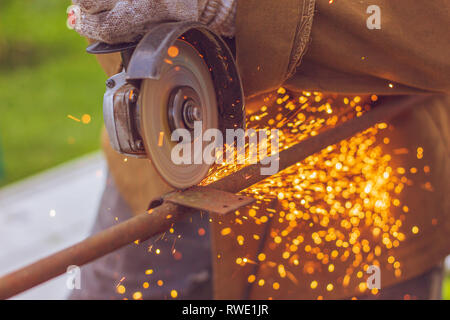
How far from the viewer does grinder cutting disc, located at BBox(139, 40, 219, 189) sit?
0.92 m

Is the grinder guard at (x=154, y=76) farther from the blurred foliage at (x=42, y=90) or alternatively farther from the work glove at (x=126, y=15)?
the blurred foliage at (x=42, y=90)

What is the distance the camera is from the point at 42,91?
5207 millimetres

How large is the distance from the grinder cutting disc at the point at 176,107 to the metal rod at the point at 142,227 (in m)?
0.05

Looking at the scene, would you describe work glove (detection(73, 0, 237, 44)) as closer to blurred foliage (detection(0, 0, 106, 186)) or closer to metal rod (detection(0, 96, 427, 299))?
metal rod (detection(0, 96, 427, 299))

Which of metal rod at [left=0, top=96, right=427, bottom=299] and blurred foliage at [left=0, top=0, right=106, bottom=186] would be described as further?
blurred foliage at [left=0, top=0, right=106, bottom=186]

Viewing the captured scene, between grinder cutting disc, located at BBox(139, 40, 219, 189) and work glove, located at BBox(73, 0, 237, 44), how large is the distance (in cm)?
5

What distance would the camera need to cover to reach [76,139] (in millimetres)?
4469

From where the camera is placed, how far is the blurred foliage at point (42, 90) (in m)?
4.28

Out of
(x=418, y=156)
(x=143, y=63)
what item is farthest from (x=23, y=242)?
(x=143, y=63)

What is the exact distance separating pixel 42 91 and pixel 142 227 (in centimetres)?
458

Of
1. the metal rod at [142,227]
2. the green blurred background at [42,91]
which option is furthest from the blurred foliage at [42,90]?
the metal rod at [142,227]

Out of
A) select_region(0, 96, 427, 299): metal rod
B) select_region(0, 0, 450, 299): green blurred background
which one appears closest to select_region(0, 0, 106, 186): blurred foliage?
select_region(0, 0, 450, 299): green blurred background

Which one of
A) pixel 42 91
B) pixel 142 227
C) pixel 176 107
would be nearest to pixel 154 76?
pixel 176 107
